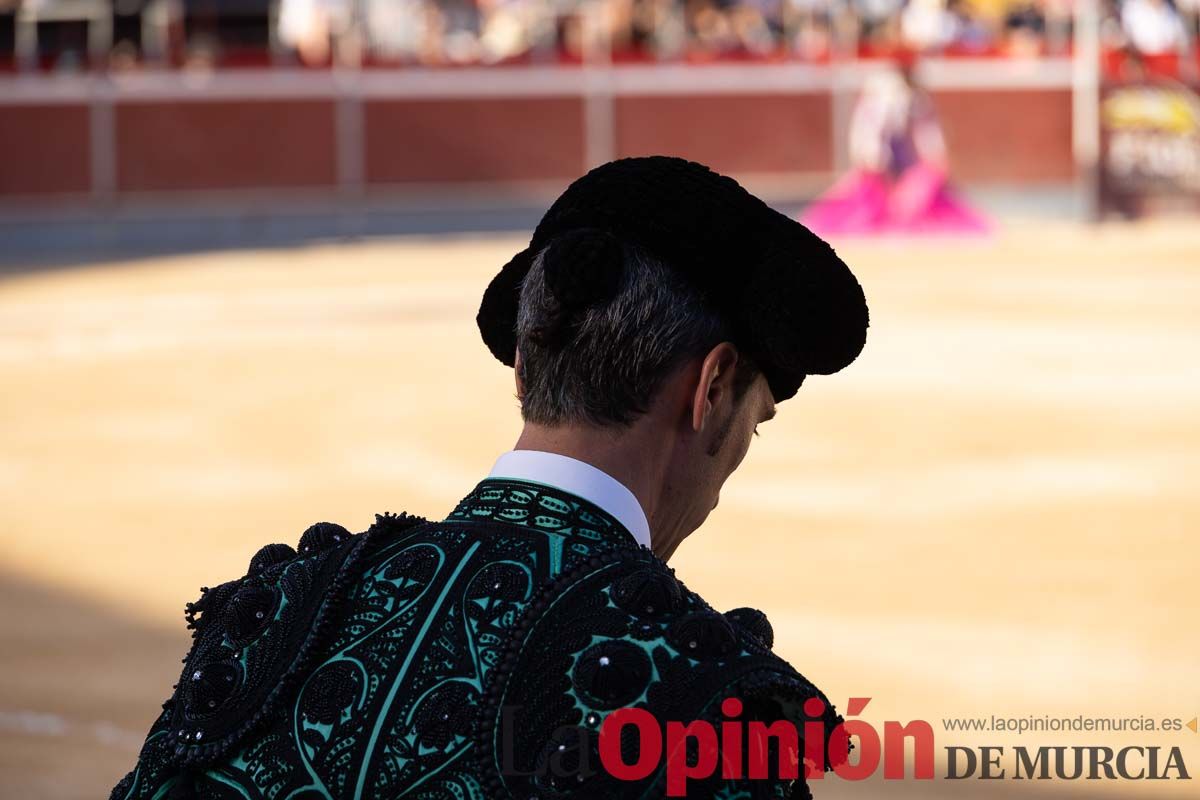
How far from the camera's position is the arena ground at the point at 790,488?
10.8 feet

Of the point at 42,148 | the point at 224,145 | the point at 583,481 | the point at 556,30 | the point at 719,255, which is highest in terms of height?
the point at 556,30

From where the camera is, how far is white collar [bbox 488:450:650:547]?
1.08 m

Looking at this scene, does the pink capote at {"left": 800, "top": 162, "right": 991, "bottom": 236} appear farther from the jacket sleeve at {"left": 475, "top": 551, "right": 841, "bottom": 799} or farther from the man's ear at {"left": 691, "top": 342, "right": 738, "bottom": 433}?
the jacket sleeve at {"left": 475, "top": 551, "right": 841, "bottom": 799}

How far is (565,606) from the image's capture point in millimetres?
1008

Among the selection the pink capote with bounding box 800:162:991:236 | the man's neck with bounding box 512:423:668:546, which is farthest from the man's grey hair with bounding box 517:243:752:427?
the pink capote with bounding box 800:162:991:236

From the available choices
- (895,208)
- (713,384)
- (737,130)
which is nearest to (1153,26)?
(895,208)

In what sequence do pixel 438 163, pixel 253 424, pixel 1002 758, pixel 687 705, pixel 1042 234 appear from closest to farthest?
pixel 687 705, pixel 1002 758, pixel 253 424, pixel 1042 234, pixel 438 163

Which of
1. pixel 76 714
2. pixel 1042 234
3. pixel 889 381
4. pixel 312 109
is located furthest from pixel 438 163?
pixel 76 714

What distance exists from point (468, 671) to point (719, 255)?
0.27 m

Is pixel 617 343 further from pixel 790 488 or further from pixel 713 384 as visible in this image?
pixel 790 488

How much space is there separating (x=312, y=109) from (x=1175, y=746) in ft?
42.3

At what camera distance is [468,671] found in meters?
1.01

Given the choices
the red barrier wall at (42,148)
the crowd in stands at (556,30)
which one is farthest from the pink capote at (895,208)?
the red barrier wall at (42,148)

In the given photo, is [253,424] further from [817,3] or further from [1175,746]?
[817,3]
